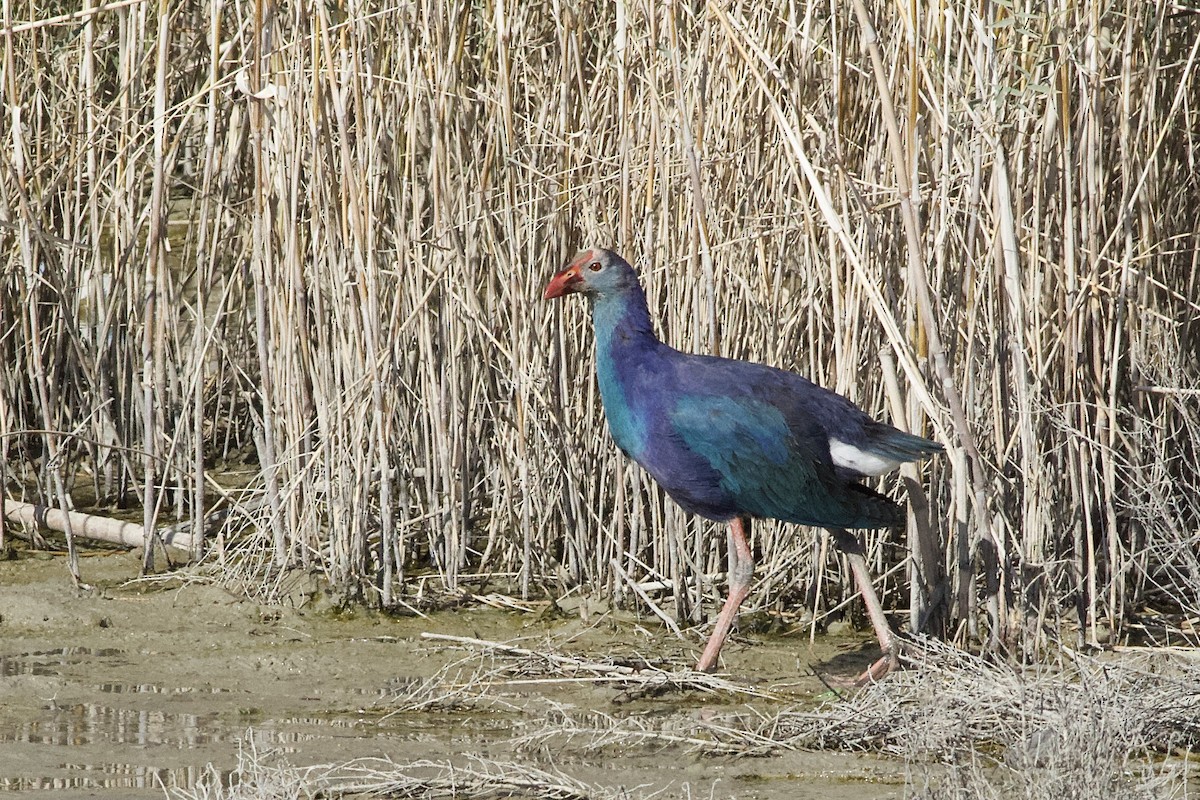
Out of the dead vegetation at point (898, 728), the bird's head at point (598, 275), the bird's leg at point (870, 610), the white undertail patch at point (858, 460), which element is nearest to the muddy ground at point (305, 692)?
the dead vegetation at point (898, 728)

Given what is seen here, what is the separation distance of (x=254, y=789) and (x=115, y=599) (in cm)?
162

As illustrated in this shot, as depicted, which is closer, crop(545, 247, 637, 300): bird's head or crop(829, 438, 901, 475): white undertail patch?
crop(829, 438, 901, 475): white undertail patch

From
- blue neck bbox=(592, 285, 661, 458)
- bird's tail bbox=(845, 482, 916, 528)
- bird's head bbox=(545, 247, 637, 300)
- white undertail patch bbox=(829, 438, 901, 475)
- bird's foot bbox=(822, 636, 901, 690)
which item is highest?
bird's head bbox=(545, 247, 637, 300)

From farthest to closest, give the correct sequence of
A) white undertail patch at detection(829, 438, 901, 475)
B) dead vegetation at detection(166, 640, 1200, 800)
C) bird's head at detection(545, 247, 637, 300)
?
1. bird's head at detection(545, 247, 637, 300)
2. white undertail patch at detection(829, 438, 901, 475)
3. dead vegetation at detection(166, 640, 1200, 800)

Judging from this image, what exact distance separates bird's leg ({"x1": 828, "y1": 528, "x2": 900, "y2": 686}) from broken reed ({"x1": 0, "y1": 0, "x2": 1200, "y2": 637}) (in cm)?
17

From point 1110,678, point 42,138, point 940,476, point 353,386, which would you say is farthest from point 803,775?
point 42,138

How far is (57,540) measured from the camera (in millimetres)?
4629

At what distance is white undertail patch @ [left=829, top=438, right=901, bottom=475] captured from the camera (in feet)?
11.5

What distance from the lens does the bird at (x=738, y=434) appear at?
352 centimetres

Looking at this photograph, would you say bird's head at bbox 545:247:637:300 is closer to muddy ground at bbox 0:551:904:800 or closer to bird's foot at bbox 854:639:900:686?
muddy ground at bbox 0:551:904:800

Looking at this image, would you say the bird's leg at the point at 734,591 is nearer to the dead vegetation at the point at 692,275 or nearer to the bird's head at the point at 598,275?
the dead vegetation at the point at 692,275

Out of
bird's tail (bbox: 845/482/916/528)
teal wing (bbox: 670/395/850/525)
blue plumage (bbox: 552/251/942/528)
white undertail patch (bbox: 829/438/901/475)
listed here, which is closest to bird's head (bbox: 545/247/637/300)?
blue plumage (bbox: 552/251/942/528)

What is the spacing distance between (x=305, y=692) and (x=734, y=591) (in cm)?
105

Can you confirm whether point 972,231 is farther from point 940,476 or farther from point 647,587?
point 647,587
